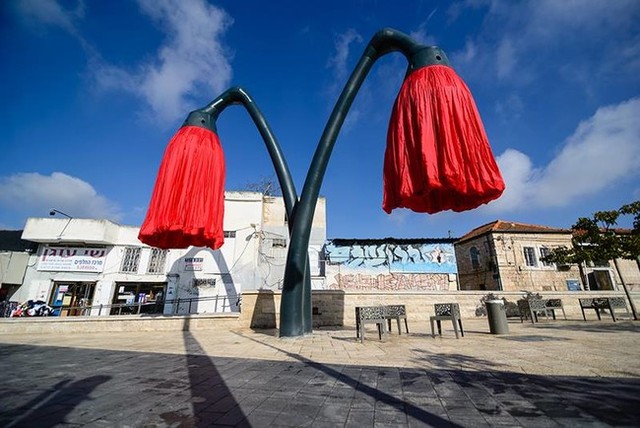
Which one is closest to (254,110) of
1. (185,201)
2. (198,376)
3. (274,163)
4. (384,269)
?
(274,163)

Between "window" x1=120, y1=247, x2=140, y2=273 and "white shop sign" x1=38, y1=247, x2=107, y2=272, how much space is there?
1.32 metres

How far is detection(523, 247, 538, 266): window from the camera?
74.4 feet

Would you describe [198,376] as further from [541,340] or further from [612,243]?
[612,243]

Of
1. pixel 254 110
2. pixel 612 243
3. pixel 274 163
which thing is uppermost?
pixel 254 110

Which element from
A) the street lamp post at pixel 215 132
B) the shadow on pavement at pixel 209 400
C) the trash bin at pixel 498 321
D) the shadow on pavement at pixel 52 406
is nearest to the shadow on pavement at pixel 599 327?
the trash bin at pixel 498 321

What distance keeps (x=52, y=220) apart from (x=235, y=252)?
14215mm

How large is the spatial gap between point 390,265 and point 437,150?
22165mm

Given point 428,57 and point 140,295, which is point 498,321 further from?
point 140,295

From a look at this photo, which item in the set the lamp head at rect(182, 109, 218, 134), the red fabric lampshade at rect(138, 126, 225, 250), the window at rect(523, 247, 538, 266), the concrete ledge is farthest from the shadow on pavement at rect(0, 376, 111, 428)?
the window at rect(523, 247, 538, 266)

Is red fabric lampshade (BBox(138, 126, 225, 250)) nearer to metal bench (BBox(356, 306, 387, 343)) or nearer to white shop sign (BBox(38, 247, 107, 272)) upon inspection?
metal bench (BBox(356, 306, 387, 343))

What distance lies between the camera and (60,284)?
1983 centimetres

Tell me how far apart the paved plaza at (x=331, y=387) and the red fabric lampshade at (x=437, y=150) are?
175 cm

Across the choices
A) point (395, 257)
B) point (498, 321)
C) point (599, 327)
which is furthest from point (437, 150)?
point (395, 257)

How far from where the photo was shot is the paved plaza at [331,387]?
2201 millimetres
